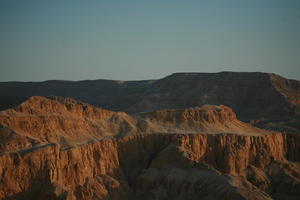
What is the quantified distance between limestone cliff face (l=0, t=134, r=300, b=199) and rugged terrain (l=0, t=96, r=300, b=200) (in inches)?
3.7

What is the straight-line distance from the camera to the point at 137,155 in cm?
6306

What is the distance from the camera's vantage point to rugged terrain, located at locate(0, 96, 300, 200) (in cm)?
4772

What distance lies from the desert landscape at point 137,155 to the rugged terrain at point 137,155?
10 centimetres

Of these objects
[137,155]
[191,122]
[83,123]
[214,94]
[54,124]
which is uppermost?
[54,124]

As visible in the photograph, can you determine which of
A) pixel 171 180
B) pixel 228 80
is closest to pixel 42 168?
pixel 171 180

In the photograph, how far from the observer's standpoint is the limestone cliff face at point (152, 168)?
47.1 meters

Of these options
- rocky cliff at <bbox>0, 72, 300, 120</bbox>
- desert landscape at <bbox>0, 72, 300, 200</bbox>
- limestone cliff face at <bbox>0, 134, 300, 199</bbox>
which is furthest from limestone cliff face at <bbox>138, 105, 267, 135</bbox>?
rocky cliff at <bbox>0, 72, 300, 120</bbox>

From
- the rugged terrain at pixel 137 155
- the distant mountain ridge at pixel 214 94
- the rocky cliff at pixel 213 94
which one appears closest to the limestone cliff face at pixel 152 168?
the rugged terrain at pixel 137 155

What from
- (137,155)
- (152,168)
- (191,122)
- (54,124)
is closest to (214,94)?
(191,122)

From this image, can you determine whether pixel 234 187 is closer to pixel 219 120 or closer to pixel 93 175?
pixel 93 175

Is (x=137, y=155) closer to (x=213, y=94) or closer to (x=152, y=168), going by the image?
(x=152, y=168)

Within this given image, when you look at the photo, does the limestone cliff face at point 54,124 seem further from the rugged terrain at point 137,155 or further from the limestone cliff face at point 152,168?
the limestone cliff face at point 152,168

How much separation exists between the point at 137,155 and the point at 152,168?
14.2 ft

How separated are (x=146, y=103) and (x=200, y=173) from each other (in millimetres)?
88339
